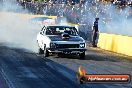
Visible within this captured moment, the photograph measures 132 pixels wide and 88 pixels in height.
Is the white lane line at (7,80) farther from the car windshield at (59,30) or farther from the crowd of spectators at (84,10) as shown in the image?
the crowd of spectators at (84,10)

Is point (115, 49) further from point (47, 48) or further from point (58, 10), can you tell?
point (58, 10)

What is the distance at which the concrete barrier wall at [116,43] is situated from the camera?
66.9 feet

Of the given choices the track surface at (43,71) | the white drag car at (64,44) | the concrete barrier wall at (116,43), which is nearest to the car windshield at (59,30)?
the white drag car at (64,44)

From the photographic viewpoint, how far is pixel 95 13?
3700cm

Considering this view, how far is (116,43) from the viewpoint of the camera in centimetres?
2200

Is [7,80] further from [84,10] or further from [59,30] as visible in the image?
[84,10]

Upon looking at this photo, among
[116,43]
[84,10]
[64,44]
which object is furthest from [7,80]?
[84,10]

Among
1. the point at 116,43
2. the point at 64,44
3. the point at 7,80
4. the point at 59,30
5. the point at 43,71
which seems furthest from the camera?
the point at 116,43

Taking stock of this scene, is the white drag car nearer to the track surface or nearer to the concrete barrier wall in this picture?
the track surface

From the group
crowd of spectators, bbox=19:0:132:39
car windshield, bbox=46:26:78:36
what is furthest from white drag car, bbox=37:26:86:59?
crowd of spectators, bbox=19:0:132:39

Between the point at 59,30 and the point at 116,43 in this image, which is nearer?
the point at 59,30

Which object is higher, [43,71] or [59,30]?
[59,30]

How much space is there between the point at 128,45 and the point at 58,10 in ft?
95.5

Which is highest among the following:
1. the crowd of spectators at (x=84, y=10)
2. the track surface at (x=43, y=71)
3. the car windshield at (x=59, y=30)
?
the car windshield at (x=59, y=30)
